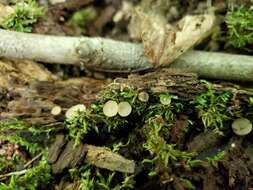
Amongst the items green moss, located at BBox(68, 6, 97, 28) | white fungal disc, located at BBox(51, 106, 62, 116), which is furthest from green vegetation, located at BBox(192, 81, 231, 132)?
green moss, located at BBox(68, 6, 97, 28)

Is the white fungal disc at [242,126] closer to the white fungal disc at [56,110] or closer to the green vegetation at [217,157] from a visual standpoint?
the green vegetation at [217,157]

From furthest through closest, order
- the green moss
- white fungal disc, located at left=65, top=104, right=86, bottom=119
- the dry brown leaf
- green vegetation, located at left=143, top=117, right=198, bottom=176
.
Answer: the green moss
the dry brown leaf
white fungal disc, located at left=65, top=104, right=86, bottom=119
green vegetation, located at left=143, top=117, right=198, bottom=176

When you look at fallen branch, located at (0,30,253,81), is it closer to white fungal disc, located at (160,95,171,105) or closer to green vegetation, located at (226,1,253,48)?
green vegetation, located at (226,1,253,48)

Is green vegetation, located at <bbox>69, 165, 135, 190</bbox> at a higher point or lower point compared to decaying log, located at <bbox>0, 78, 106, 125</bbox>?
lower

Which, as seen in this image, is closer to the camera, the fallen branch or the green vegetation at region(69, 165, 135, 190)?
→ the green vegetation at region(69, 165, 135, 190)

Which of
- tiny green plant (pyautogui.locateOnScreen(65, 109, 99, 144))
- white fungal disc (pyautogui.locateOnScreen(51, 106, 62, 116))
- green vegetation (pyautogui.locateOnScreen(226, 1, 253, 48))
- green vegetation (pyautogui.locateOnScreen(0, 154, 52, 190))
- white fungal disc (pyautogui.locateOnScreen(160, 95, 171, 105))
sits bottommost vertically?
green vegetation (pyautogui.locateOnScreen(0, 154, 52, 190))

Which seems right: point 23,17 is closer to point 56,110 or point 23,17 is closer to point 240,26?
point 56,110

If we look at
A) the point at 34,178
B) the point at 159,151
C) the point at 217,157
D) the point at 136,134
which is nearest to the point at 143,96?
the point at 136,134

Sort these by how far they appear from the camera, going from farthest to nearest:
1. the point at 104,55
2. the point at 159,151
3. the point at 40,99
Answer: the point at 104,55
the point at 40,99
the point at 159,151
